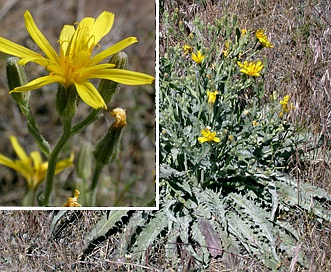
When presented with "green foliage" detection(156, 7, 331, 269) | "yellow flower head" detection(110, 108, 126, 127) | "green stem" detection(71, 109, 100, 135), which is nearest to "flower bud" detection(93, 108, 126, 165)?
"yellow flower head" detection(110, 108, 126, 127)

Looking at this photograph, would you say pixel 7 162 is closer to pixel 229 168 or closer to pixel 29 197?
pixel 29 197

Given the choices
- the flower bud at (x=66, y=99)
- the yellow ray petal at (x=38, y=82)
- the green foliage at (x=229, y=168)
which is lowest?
the green foliage at (x=229, y=168)

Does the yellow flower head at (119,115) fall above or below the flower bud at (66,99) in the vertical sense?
below

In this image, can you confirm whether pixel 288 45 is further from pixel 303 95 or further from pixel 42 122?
pixel 42 122

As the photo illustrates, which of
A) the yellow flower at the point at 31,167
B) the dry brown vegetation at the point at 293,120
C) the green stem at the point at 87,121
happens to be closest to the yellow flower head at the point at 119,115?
the green stem at the point at 87,121

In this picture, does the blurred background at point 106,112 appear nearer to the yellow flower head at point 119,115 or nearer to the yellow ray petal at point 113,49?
the yellow flower head at point 119,115

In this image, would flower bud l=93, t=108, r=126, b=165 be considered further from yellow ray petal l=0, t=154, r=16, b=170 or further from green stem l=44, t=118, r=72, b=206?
yellow ray petal l=0, t=154, r=16, b=170
